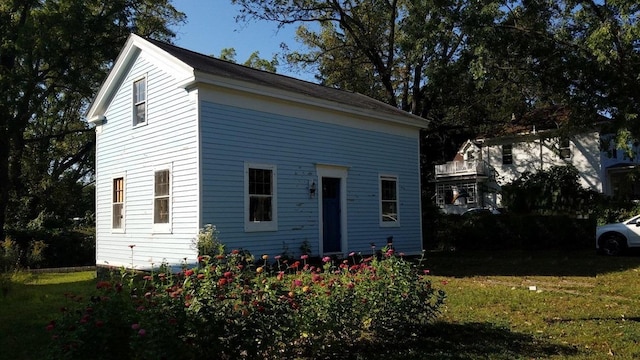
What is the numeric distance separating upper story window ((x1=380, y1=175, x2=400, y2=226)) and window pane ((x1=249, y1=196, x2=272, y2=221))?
4.41 meters

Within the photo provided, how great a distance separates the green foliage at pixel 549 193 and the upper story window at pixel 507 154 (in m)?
9.86

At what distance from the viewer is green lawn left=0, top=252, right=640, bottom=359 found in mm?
5547

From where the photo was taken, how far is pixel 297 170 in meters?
13.4

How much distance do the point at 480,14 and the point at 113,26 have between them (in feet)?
54.7

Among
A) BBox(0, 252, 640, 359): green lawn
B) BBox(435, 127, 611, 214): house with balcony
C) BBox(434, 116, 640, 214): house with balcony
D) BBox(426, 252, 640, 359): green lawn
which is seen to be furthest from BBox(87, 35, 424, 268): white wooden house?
BBox(435, 127, 611, 214): house with balcony

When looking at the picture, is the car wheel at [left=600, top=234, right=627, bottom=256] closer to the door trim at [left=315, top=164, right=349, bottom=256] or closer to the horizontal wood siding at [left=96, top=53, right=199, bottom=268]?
the door trim at [left=315, top=164, right=349, bottom=256]

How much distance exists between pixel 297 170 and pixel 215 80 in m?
3.31

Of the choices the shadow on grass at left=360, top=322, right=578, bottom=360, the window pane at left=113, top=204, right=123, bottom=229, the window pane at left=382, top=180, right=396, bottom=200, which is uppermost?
the window pane at left=382, top=180, right=396, bottom=200

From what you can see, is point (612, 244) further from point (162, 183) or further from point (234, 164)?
point (162, 183)

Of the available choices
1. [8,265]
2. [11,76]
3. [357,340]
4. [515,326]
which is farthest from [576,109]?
[11,76]

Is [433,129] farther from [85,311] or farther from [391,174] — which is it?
[85,311]

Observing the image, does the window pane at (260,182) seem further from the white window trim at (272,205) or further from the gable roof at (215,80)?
the gable roof at (215,80)

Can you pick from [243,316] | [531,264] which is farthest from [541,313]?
[531,264]

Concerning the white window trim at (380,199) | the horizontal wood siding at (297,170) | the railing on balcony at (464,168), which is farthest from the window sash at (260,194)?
the railing on balcony at (464,168)
